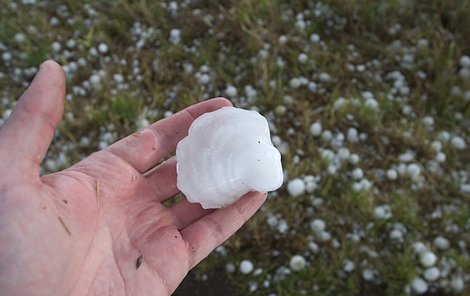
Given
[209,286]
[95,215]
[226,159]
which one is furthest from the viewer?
[209,286]

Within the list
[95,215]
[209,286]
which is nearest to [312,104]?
[209,286]

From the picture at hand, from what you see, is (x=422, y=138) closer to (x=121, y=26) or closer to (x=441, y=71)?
(x=441, y=71)

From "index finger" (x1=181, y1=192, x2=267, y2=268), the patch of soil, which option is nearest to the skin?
"index finger" (x1=181, y1=192, x2=267, y2=268)

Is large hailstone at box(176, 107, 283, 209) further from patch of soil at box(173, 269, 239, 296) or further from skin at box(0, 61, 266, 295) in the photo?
patch of soil at box(173, 269, 239, 296)

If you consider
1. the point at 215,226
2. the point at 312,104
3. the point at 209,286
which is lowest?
the point at 209,286

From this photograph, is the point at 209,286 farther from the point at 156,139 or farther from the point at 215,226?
the point at 156,139

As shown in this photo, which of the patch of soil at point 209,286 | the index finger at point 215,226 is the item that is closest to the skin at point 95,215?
the index finger at point 215,226

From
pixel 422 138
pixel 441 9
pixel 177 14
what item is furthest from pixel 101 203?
pixel 441 9
